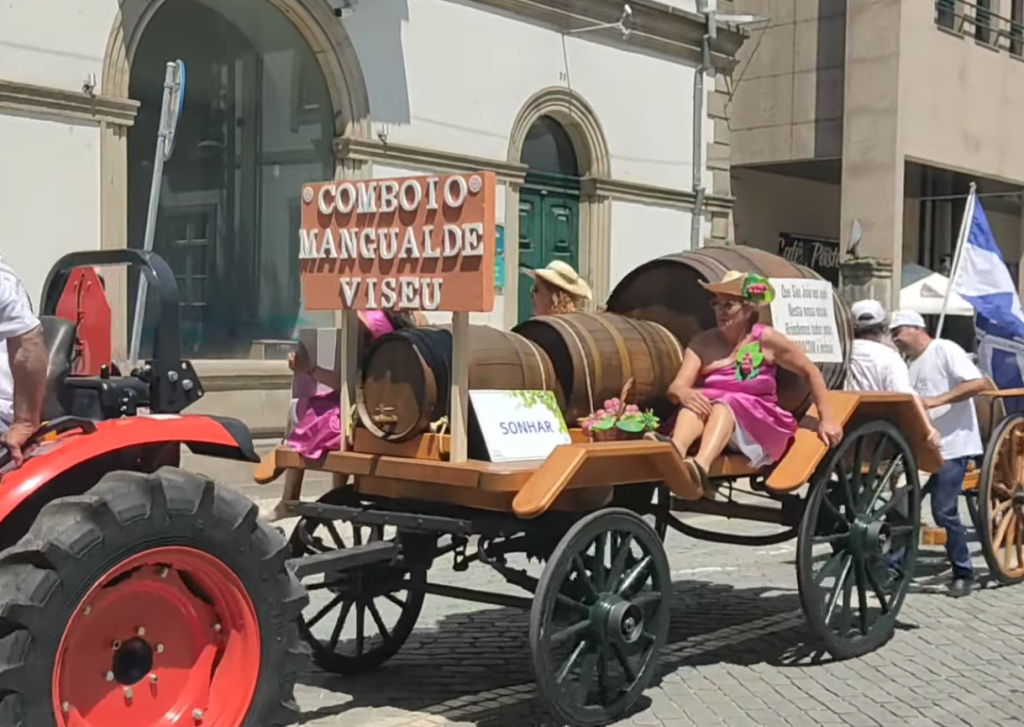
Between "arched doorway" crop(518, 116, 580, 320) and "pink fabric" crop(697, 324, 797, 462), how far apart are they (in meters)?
8.42

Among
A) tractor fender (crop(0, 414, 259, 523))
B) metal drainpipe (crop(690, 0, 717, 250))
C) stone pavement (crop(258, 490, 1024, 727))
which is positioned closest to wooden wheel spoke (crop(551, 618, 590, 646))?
stone pavement (crop(258, 490, 1024, 727))

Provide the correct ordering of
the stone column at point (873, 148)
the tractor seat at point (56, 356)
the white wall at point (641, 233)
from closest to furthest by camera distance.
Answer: the tractor seat at point (56, 356) → the white wall at point (641, 233) → the stone column at point (873, 148)

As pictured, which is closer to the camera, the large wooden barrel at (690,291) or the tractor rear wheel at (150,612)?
the tractor rear wheel at (150,612)

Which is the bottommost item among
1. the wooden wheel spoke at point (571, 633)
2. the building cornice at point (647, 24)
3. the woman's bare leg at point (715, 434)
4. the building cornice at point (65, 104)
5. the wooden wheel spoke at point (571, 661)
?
the wooden wheel spoke at point (571, 661)

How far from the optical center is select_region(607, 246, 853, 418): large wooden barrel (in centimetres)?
635

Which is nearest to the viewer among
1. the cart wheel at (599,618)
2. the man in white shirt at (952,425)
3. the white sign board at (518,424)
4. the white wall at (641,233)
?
the cart wheel at (599,618)

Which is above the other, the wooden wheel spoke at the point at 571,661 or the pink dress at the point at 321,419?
the pink dress at the point at 321,419

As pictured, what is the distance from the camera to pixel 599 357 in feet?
19.1

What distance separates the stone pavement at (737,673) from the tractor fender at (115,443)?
1398 mm

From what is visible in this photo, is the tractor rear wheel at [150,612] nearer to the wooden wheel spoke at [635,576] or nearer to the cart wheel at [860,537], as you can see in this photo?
the wooden wheel spoke at [635,576]

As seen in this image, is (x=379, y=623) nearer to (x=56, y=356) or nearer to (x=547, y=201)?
(x=56, y=356)

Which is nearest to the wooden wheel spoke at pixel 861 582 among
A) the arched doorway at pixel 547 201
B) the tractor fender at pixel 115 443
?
the tractor fender at pixel 115 443

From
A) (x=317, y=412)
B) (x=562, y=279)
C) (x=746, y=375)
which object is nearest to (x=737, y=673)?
(x=746, y=375)

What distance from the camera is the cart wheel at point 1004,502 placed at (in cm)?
808
